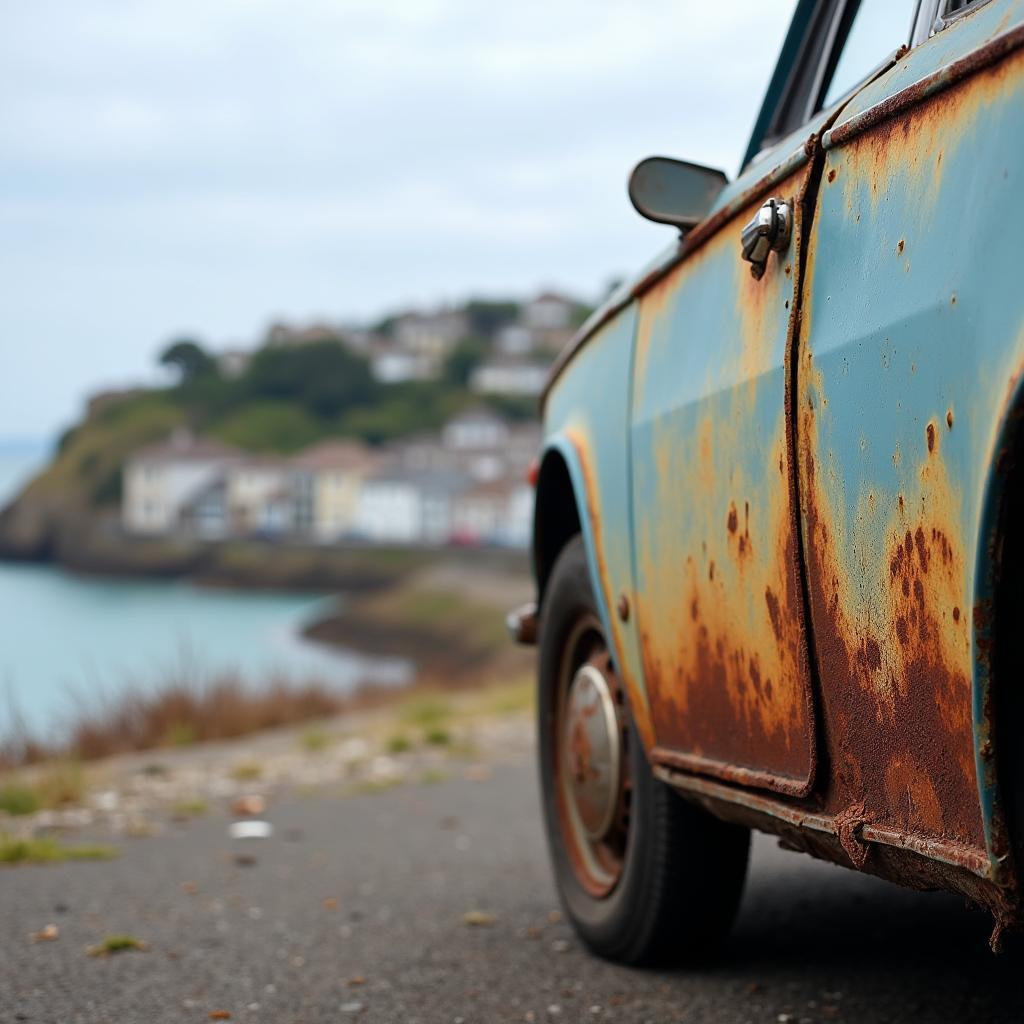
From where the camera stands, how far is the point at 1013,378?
5.13 feet

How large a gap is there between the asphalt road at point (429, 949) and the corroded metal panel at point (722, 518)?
66cm

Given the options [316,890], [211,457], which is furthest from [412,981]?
[211,457]

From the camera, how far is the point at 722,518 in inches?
95.3

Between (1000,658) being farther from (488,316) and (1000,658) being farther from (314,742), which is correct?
(488,316)

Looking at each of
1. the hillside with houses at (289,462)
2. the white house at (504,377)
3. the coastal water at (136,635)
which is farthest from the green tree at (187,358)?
the coastal water at (136,635)

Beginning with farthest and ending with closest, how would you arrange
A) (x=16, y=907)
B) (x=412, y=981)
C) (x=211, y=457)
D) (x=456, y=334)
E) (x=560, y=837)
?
(x=456, y=334)
(x=211, y=457)
(x=16, y=907)
(x=560, y=837)
(x=412, y=981)

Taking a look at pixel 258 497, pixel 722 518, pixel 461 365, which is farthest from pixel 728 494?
pixel 461 365

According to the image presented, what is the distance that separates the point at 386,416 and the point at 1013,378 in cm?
11752

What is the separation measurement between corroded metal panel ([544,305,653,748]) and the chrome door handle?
776 millimetres

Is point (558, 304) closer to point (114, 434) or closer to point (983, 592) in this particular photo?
point (114, 434)

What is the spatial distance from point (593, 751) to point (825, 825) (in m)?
1.18

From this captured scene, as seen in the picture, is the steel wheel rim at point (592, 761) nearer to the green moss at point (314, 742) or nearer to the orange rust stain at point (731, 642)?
the orange rust stain at point (731, 642)

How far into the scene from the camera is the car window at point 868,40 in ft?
7.97

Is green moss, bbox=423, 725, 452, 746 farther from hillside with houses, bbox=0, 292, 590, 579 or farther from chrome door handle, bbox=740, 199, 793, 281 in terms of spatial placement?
hillside with houses, bbox=0, 292, 590, 579
